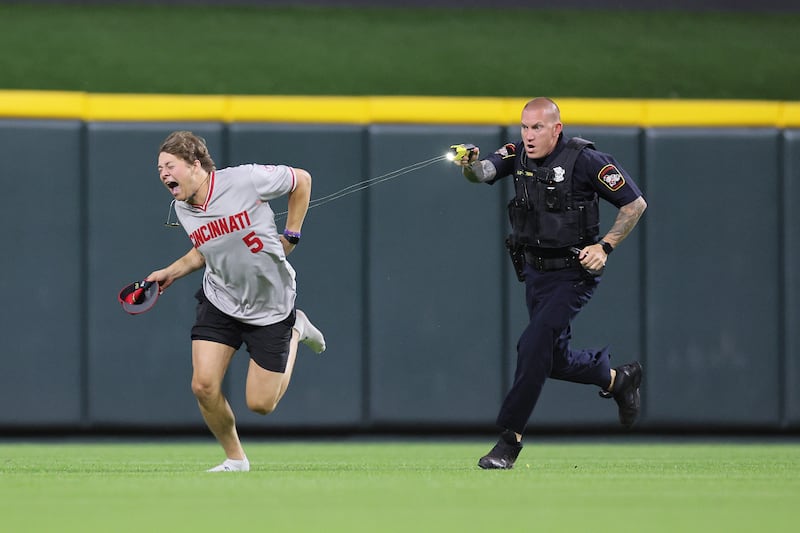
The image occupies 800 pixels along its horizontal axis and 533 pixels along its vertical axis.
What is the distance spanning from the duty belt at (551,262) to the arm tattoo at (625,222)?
194mm

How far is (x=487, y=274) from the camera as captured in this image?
8.42 metres

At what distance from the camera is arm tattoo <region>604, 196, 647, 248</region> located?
19.9 ft

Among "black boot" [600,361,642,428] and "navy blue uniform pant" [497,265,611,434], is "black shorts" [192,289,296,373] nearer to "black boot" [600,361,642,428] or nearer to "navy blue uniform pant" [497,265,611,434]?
"navy blue uniform pant" [497,265,611,434]

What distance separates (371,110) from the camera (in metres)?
8.34

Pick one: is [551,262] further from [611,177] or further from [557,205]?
[611,177]

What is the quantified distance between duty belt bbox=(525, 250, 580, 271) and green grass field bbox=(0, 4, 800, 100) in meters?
4.25

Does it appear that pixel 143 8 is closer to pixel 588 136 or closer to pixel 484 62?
pixel 484 62
